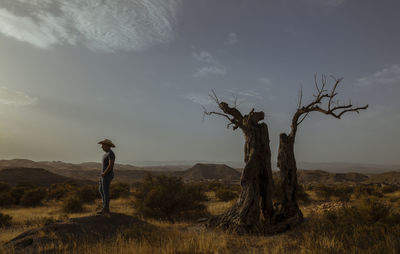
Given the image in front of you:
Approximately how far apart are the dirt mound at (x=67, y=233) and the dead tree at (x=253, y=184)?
3.83 m

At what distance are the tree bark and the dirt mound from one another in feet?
12.6

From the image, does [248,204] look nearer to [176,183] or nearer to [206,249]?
[206,249]

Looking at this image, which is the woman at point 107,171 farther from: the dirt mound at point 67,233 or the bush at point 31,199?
the bush at point 31,199

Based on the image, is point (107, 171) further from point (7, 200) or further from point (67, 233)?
point (7, 200)

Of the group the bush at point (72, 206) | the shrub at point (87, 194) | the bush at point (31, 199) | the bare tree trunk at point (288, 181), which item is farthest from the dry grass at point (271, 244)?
the bush at point (31, 199)

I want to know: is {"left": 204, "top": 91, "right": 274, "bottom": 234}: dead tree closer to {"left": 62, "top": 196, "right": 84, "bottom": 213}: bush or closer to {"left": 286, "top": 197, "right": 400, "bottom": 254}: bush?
{"left": 286, "top": 197, "right": 400, "bottom": 254}: bush

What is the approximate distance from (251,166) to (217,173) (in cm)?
7629

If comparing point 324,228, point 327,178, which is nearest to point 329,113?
point 324,228

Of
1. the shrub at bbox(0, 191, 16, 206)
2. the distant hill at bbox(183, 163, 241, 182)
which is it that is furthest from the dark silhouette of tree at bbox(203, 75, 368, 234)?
the distant hill at bbox(183, 163, 241, 182)

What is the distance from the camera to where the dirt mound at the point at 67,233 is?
6.03m

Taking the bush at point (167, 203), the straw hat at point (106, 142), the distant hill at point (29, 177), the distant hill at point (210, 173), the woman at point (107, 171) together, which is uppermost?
the straw hat at point (106, 142)

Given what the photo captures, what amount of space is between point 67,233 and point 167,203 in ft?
18.8

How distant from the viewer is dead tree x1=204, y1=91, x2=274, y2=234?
8695 mm

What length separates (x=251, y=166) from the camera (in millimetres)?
9219
